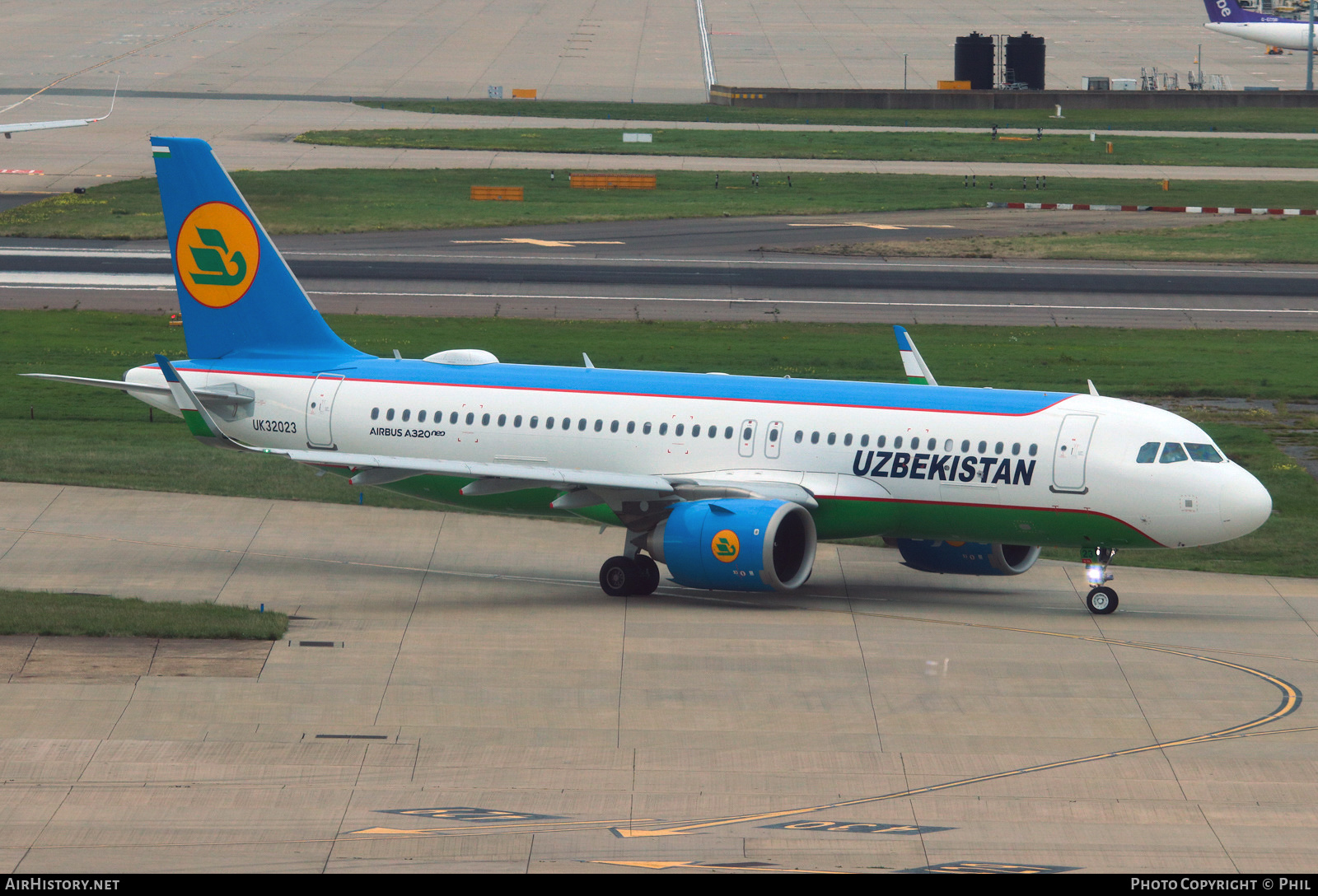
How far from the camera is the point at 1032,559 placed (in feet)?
106

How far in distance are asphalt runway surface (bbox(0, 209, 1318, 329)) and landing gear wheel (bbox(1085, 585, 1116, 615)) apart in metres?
29.1

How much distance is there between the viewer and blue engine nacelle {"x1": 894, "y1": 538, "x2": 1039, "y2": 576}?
105 ft

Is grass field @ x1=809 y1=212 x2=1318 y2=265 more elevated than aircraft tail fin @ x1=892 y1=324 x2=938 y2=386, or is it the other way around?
aircraft tail fin @ x1=892 y1=324 x2=938 y2=386

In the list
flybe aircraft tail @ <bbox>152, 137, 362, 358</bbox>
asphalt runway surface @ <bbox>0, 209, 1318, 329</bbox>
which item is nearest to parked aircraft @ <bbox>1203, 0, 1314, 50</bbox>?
asphalt runway surface @ <bbox>0, 209, 1318, 329</bbox>

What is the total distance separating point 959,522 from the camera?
30469 millimetres

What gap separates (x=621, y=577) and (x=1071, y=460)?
8.35 m

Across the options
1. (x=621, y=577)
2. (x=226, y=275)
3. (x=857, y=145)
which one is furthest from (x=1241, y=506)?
(x=857, y=145)

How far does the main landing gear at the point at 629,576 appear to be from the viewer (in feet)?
101

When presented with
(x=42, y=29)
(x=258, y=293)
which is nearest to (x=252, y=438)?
(x=258, y=293)

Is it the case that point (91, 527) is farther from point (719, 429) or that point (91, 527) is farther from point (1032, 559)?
point (1032, 559)

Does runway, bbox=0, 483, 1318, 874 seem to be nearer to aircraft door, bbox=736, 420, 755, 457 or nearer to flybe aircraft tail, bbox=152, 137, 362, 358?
aircraft door, bbox=736, 420, 755, 457

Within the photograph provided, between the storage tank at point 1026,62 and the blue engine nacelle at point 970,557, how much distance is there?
309ft

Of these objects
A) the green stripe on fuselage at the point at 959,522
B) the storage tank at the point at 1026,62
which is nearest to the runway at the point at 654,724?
the green stripe on fuselage at the point at 959,522

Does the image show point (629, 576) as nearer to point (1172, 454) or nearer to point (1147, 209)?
point (1172, 454)
